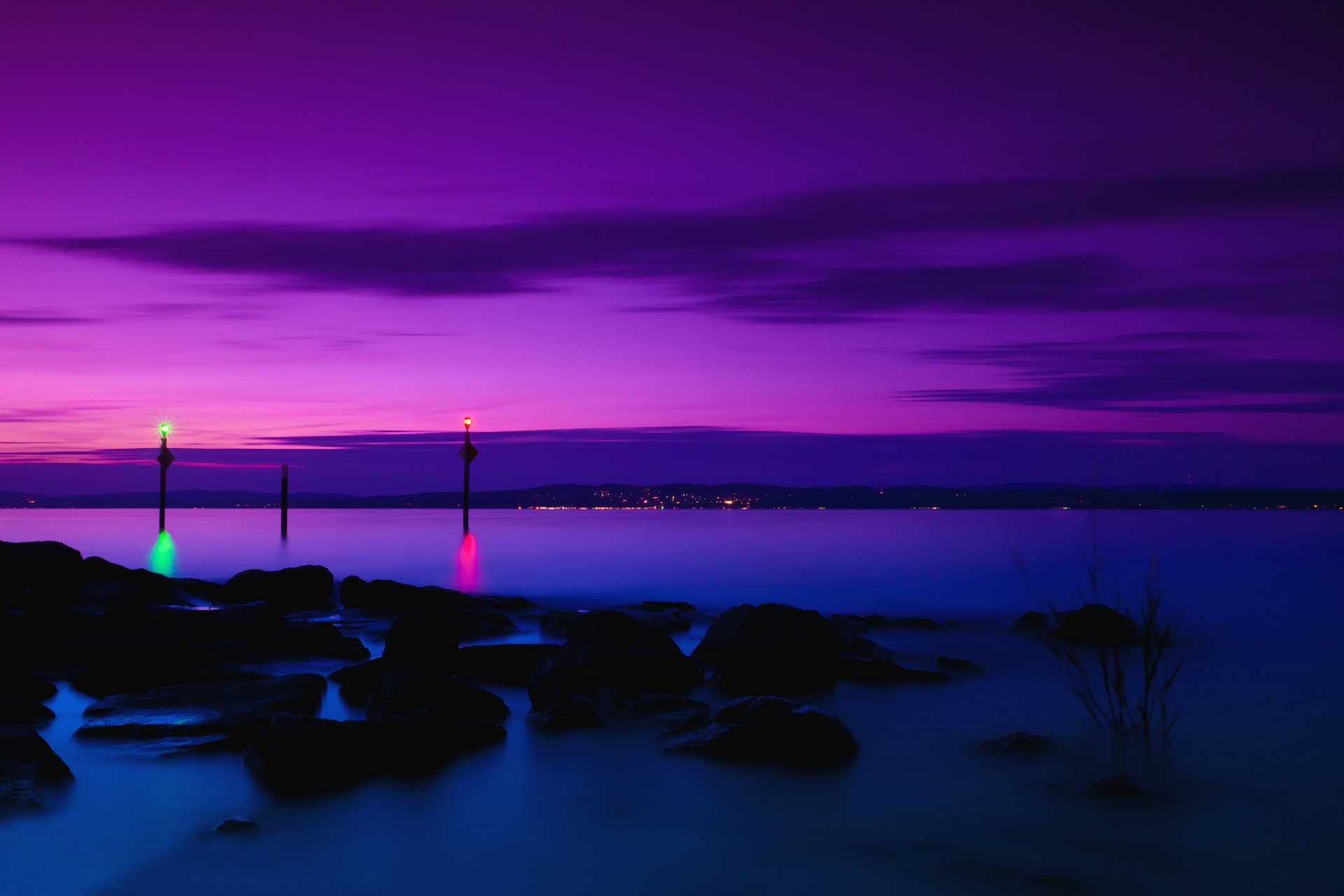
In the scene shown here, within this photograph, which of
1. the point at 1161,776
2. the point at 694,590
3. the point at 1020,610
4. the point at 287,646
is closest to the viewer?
the point at 1161,776

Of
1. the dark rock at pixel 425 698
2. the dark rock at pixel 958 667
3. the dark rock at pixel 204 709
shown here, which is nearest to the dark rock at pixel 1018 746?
the dark rock at pixel 958 667

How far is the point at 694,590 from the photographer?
3158 cm

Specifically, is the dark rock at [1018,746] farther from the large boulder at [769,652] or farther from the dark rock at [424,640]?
the dark rock at [424,640]

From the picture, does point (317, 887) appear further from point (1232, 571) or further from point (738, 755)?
point (1232, 571)

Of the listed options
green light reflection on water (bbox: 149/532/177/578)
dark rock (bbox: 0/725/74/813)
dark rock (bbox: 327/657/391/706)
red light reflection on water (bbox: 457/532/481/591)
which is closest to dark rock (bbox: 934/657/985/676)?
dark rock (bbox: 327/657/391/706)

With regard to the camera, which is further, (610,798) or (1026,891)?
(610,798)

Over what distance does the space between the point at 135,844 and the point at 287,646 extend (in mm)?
7089

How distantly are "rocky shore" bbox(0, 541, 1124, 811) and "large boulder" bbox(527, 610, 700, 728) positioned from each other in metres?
0.02

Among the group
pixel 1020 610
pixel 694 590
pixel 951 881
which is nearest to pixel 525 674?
pixel 951 881

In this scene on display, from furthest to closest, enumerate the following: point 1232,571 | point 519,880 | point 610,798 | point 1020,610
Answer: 1. point 1232,571
2. point 1020,610
3. point 610,798
4. point 519,880

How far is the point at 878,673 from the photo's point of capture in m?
13.6

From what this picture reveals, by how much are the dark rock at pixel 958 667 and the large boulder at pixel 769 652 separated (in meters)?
1.97

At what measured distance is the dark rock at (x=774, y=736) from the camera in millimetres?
9242

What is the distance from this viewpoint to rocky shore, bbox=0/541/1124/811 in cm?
895
